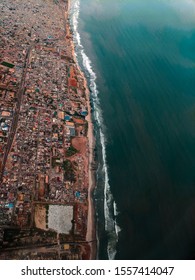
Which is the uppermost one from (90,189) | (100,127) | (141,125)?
(141,125)

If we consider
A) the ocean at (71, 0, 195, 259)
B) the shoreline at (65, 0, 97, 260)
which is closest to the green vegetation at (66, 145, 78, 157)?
the shoreline at (65, 0, 97, 260)

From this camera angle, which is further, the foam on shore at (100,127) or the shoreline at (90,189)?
the foam on shore at (100,127)

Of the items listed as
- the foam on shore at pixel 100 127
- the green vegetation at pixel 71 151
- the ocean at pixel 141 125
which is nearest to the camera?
the foam on shore at pixel 100 127

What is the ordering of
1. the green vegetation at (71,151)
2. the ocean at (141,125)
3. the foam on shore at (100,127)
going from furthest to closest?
the green vegetation at (71,151) → the ocean at (141,125) → the foam on shore at (100,127)

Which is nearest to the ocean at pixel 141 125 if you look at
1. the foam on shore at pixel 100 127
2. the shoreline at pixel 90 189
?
the foam on shore at pixel 100 127

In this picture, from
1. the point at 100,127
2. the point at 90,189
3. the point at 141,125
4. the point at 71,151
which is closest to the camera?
the point at 90,189

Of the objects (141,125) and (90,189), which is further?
(141,125)

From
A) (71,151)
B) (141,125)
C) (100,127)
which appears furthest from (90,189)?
(141,125)

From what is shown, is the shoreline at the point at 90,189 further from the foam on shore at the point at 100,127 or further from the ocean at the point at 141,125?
the foam on shore at the point at 100,127

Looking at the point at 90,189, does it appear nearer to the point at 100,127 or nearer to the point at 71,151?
the point at 71,151
